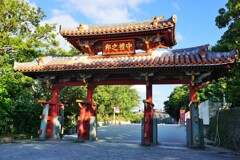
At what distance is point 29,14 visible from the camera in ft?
58.3

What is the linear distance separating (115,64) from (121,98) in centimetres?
3329

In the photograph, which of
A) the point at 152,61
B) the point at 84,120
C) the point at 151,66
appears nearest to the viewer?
the point at 151,66

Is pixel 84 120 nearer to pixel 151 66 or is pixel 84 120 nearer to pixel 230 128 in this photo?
pixel 151 66

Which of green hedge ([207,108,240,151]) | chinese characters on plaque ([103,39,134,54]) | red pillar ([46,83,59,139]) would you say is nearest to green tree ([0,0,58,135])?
red pillar ([46,83,59,139])

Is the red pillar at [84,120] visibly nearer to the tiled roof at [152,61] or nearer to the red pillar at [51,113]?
the red pillar at [51,113]

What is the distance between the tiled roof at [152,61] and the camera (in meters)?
9.86

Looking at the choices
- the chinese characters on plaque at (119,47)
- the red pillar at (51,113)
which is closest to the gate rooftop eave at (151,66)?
the chinese characters on plaque at (119,47)

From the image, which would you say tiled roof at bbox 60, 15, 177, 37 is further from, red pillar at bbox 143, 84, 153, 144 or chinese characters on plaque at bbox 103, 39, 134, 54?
red pillar at bbox 143, 84, 153, 144

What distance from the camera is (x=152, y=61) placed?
10.7 meters

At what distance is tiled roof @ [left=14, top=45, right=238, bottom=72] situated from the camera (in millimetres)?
9859

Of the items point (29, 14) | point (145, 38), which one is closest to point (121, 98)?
point (29, 14)

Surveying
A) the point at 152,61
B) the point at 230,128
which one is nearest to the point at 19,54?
the point at 152,61

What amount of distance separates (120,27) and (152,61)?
291 centimetres

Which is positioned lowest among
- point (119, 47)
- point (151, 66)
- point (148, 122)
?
point (148, 122)
